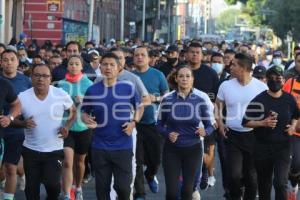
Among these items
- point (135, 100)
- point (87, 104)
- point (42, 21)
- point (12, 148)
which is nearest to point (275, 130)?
point (135, 100)

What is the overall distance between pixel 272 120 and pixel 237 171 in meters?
1.14

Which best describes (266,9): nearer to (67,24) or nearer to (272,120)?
(67,24)

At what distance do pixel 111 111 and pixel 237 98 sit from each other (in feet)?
6.54

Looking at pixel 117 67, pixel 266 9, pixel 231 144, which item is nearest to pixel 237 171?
pixel 231 144

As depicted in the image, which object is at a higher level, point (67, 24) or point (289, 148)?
point (67, 24)

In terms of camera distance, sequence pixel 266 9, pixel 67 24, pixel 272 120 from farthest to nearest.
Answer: pixel 266 9
pixel 67 24
pixel 272 120

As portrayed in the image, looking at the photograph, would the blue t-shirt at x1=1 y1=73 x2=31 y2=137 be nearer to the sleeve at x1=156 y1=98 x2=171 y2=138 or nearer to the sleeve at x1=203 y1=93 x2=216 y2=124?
the sleeve at x1=156 y1=98 x2=171 y2=138

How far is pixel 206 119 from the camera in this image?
396 inches

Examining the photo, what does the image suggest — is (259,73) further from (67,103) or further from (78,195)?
(67,103)

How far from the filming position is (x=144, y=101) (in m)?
10.3

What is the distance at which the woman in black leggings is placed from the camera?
982cm

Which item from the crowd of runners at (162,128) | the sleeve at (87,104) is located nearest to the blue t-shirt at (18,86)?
the crowd of runners at (162,128)

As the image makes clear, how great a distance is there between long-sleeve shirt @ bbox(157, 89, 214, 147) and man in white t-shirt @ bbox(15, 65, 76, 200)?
1.12 metres

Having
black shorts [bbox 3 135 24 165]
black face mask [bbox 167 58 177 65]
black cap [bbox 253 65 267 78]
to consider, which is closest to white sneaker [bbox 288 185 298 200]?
black cap [bbox 253 65 267 78]
